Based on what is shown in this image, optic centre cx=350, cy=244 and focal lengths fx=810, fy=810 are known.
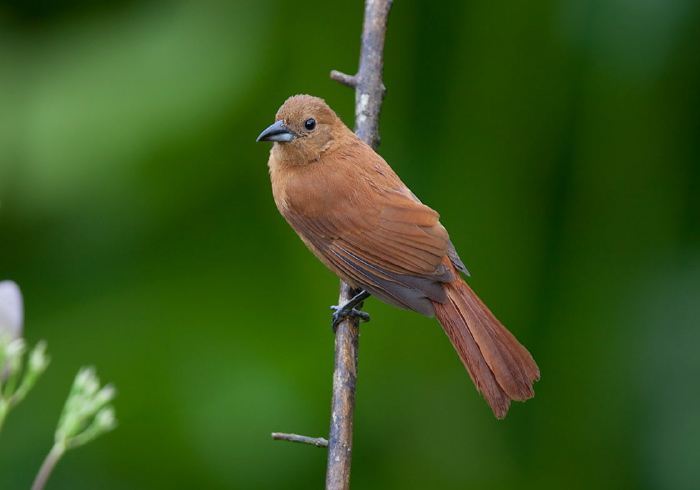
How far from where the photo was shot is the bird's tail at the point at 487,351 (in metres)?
2.56

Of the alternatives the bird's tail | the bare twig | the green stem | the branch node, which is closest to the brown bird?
the bird's tail

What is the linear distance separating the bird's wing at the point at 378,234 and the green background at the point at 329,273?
1.61ft

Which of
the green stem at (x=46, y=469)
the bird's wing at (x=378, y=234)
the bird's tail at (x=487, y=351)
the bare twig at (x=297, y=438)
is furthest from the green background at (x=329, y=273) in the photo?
the green stem at (x=46, y=469)

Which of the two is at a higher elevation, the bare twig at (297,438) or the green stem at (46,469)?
the green stem at (46,469)

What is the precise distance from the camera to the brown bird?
2.63m

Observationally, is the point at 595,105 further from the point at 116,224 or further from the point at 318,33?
the point at 116,224

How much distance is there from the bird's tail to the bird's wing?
70 millimetres

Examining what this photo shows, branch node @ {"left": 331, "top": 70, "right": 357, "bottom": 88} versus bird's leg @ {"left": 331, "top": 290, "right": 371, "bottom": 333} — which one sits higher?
branch node @ {"left": 331, "top": 70, "right": 357, "bottom": 88}

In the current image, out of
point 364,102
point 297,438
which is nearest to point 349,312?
point 297,438

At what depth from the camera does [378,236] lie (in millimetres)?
2850

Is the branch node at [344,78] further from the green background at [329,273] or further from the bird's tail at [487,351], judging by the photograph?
the bird's tail at [487,351]

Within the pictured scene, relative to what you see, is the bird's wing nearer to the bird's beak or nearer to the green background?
the bird's beak

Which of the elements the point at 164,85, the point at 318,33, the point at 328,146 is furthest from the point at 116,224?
the point at 318,33

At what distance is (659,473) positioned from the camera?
3.22 m
